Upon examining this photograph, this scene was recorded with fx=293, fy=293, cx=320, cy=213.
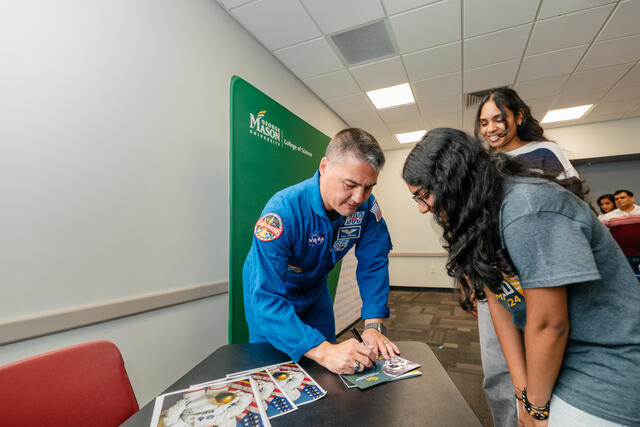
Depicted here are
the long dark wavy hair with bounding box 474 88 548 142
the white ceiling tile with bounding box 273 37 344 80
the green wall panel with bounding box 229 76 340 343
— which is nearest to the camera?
the long dark wavy hair with bounding box 474 88 548 142

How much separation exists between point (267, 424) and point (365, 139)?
94 centimetres

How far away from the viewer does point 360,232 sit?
4.74 ft

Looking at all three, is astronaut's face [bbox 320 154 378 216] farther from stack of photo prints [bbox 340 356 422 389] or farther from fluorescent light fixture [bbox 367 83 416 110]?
fluorescent light fixture [bbox 367 83 416 110]

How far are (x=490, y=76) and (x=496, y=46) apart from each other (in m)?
0.60

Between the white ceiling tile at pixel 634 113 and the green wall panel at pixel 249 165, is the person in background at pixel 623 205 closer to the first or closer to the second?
the white ceiling tile at pixel 634 113

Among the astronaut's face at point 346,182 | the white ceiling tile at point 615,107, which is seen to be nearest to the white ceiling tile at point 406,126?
the white ceiling tile at point 615,107

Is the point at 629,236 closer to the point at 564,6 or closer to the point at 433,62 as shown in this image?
the point at 564,6

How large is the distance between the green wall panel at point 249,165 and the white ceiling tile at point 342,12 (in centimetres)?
93

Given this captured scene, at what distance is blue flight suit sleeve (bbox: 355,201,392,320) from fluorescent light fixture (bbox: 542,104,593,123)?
4487mm

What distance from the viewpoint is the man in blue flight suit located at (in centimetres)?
90

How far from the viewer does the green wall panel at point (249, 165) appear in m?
1.55

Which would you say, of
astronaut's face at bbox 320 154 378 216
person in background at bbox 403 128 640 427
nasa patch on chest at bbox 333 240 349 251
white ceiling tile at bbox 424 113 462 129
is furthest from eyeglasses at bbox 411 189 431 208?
white ceiling tile at bbox 424 113 462 129

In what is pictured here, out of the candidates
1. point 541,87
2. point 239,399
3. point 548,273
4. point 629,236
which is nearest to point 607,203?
point 541,87

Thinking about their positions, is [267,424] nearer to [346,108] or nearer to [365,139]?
[365,139]
